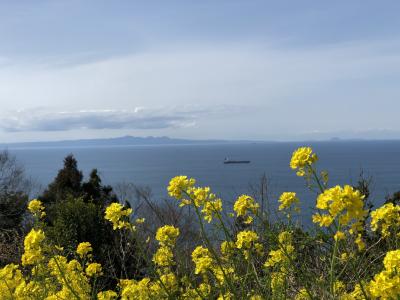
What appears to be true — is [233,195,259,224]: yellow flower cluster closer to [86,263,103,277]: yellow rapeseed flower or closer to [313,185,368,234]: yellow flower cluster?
[313,185,368,234]: yellow flower cluster

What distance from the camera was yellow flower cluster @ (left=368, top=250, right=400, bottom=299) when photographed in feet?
6.79

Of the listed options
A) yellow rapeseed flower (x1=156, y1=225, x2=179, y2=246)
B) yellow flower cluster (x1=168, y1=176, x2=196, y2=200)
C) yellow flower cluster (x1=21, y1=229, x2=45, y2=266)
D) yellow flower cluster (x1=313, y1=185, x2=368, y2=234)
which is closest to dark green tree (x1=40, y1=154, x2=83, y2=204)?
yellow rapeseed flower (x1=156, y1=225, x2=179, y2=246)

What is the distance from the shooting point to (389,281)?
2090 mm

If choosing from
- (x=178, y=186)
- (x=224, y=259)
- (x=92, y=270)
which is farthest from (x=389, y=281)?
(x=92, y=270)

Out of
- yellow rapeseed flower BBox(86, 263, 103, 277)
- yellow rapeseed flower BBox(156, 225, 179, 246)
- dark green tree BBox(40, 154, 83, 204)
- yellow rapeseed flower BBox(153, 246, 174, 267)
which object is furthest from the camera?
dark green tree BBox(40, 154, 83, 204)

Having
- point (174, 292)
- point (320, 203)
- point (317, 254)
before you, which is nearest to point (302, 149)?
point (320, 203)

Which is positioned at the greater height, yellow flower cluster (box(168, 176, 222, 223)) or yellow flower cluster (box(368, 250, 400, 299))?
yellow flower cluster (box(168, 176, 222, 223))

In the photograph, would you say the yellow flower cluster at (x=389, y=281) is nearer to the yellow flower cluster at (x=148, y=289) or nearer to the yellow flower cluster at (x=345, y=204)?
the yellow flower cluster at (x=345, y=204)

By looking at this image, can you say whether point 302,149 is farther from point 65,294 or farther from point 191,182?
point 65,294

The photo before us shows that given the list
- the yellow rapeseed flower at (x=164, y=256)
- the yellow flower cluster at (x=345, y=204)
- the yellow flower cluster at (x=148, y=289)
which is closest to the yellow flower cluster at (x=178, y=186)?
the yellow flower cluster at (x=148, y=289)

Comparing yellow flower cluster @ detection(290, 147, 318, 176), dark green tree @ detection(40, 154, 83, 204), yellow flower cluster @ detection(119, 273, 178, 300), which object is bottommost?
dark green tree @ detection(40, 154, 83, 204)

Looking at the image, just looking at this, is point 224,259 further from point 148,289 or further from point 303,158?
point 303,158

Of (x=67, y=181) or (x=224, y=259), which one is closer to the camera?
(x=224, y=259)

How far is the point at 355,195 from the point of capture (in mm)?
2115
